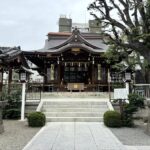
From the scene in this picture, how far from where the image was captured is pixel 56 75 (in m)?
28.0

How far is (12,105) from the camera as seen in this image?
15938 millimetres

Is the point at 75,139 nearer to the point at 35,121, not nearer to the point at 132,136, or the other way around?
the point at 132,136

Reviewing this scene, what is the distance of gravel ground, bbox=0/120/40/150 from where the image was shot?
8.71 meters

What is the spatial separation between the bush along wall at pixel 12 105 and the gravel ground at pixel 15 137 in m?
2.69

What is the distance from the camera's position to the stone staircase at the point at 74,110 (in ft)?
48.5

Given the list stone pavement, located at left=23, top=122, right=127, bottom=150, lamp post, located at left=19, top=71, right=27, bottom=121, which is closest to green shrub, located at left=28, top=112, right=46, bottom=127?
stone pavement, located at left=23, top=122, right=127, bottom=150

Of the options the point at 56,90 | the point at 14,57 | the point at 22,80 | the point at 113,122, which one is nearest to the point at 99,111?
the point at 113,122

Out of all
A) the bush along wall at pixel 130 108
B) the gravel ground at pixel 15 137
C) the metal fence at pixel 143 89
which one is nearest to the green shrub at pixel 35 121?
the gravel ground at pixel 15 137

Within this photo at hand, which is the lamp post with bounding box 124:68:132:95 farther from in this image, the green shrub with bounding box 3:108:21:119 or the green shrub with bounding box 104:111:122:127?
the green shrub with bounding box 3:108:21:119

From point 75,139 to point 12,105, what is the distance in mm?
7165

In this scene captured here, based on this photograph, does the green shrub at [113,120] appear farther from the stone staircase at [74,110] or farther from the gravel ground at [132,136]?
the stone staircase at [74,110]

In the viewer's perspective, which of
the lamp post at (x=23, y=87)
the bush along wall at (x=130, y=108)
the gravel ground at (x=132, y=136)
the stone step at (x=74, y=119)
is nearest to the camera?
the gravel ground at (x=132, y=136)

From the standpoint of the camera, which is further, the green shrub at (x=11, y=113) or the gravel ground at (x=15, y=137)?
the green shrub at (x=11, y=113)

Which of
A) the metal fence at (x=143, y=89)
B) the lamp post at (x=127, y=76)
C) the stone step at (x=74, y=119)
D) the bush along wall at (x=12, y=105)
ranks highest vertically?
the lamp post at (x=127, y=76)
